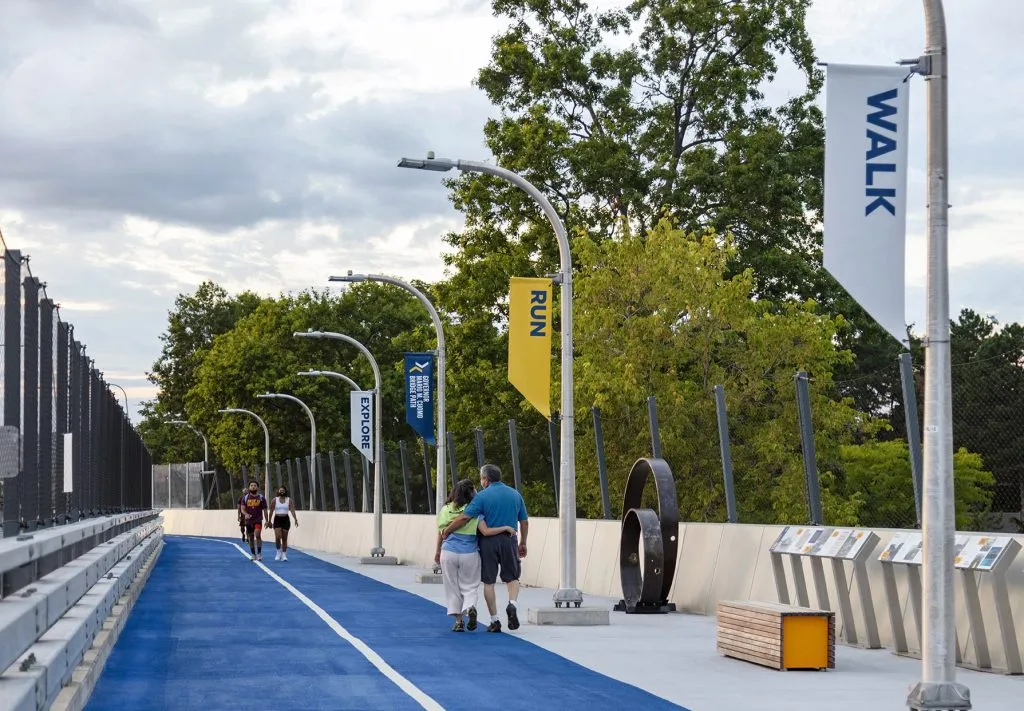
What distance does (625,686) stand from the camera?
1303 centimetres

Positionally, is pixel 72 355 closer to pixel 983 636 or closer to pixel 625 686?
pixel 625 686

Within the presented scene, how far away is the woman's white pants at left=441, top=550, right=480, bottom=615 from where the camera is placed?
737 inches

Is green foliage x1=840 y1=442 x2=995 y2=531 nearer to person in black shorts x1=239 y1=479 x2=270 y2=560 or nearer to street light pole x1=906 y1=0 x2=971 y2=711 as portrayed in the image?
street light pole x1=906 y1=0 x2=971 y2=711

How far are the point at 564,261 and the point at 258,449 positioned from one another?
71845 millimetres

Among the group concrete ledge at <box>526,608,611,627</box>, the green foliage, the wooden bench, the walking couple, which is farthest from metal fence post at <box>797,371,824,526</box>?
the wooden bench

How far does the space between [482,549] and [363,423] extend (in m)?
29.2

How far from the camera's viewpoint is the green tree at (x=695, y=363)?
139 feet

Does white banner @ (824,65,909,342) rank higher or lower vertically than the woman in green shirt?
higher

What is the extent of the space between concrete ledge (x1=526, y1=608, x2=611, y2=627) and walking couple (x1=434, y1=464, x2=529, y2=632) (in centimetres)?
67

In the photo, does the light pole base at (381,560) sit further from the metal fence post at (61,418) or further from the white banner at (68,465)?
the white banner at (68,465)

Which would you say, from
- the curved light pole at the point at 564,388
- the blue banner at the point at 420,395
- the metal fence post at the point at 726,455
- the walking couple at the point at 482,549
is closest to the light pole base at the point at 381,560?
the blue banner at the point at 420,395

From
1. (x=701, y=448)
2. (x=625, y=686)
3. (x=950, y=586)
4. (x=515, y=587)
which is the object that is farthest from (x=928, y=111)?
(x=701, y=448)

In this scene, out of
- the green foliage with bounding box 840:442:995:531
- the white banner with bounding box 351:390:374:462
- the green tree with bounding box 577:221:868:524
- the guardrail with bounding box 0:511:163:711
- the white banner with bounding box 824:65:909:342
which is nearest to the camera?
the guardrail with bounding box 0:511:163:711

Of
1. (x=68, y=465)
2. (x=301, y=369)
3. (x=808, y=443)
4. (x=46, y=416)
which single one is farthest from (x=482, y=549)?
(x=301, y=369)
